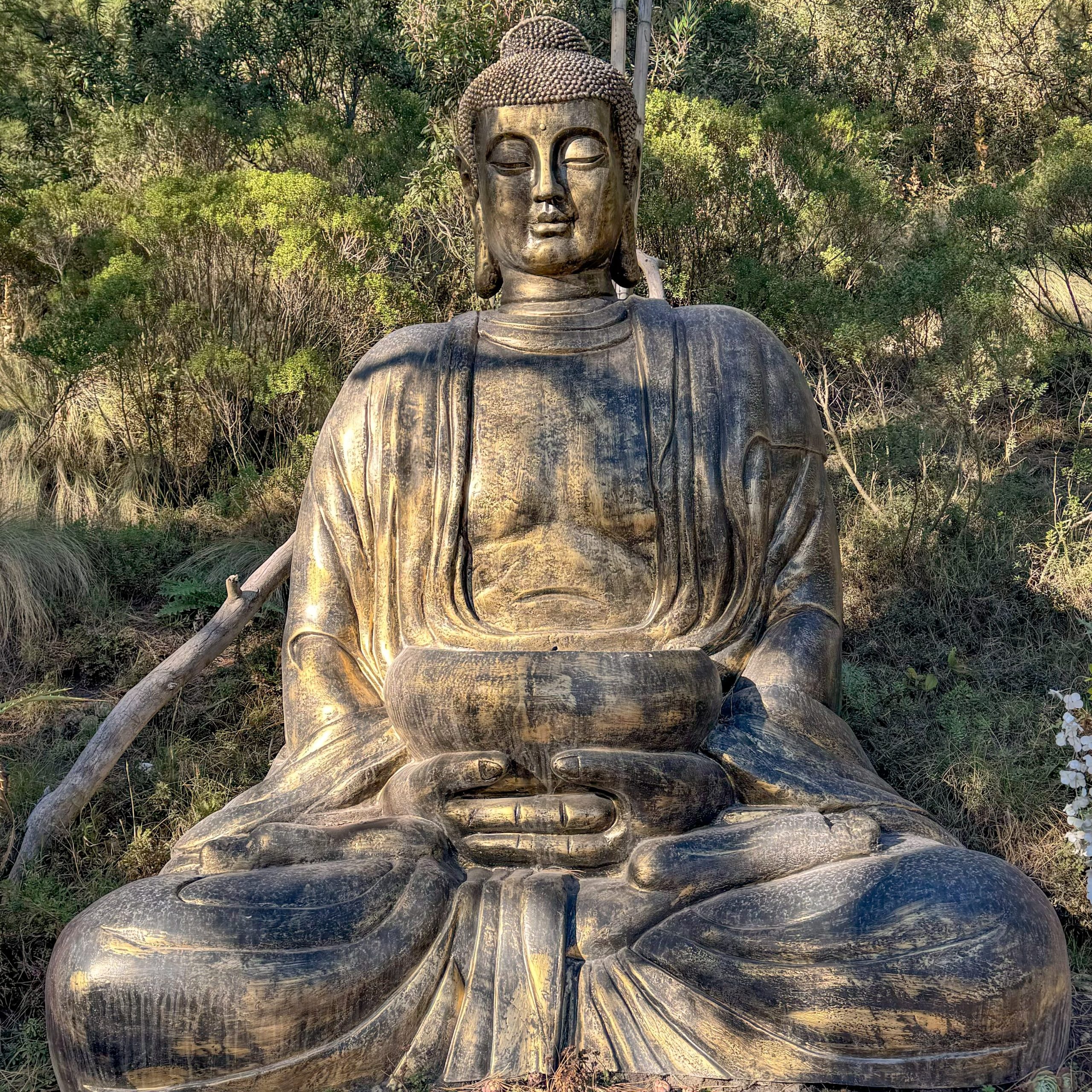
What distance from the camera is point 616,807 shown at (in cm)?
385

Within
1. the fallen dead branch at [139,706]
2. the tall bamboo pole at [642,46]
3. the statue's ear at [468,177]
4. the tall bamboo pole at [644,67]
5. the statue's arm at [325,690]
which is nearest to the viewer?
the statue's arm at [325,690]

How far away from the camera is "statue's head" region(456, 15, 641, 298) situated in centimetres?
448

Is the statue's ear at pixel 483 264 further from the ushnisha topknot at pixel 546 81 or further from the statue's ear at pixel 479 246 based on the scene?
the ushnisha topknot at pixel 546 81

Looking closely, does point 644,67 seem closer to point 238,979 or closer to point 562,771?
point 562,771

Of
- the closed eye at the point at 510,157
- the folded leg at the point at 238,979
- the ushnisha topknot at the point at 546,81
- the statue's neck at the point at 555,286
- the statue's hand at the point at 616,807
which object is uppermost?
the ushnisha topknot at the point at 546,81

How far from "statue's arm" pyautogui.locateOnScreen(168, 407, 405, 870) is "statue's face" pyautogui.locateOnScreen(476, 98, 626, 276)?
33.1 inches

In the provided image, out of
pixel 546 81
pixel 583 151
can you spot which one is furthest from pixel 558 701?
pixel 546 81

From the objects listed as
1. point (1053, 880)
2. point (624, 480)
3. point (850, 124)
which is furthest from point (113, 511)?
point (850, 124)

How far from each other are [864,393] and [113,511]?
5.17 meters

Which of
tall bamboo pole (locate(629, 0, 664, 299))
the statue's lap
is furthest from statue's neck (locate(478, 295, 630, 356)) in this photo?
tall bamboo pole (locate(629, 0, 664, 299))

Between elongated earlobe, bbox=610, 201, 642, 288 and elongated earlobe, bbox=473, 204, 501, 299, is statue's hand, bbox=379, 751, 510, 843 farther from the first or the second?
elongated earlobe, bbox=610, 201, 642, 288

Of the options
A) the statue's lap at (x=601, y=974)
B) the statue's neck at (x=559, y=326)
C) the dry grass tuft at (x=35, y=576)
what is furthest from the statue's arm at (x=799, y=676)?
the dry grass tuft at (x=35, y=576)

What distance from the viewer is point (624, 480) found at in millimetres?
4312

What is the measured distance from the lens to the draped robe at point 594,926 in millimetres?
3408
